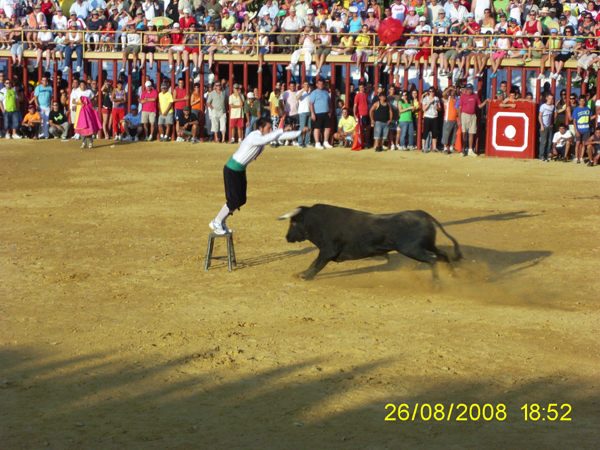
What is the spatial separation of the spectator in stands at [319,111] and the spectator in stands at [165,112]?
171 inches

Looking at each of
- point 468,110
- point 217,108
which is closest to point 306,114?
point 217,108

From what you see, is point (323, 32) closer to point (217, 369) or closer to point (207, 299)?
point (207, 299)

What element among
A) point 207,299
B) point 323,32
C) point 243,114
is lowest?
point 207,299

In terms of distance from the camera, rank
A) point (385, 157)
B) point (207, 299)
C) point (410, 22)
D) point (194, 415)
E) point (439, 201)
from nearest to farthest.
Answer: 1. point (194, 415)
2. point (207, 299)
3. point (439, 201)
4. point (385, 157)
5. point (410, 22)

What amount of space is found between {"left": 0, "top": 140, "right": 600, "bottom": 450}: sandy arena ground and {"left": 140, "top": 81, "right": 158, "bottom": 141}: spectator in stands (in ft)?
28.9

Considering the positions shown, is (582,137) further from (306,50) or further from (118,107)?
(118,107)

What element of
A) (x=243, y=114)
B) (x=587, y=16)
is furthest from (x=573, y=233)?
(x=243, y=114)

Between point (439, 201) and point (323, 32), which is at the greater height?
point (323, 32)

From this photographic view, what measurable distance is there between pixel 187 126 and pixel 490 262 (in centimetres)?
→ 1464

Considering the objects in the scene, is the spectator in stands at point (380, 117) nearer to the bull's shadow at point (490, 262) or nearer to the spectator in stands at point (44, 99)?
the spectator in stands at point (44, 99)

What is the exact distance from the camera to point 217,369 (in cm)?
576

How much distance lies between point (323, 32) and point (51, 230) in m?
13.3

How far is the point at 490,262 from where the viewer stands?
30.4 ft

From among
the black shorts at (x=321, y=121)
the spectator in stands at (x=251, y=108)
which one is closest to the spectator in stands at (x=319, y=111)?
the black shorts at (x=321, y=121)
